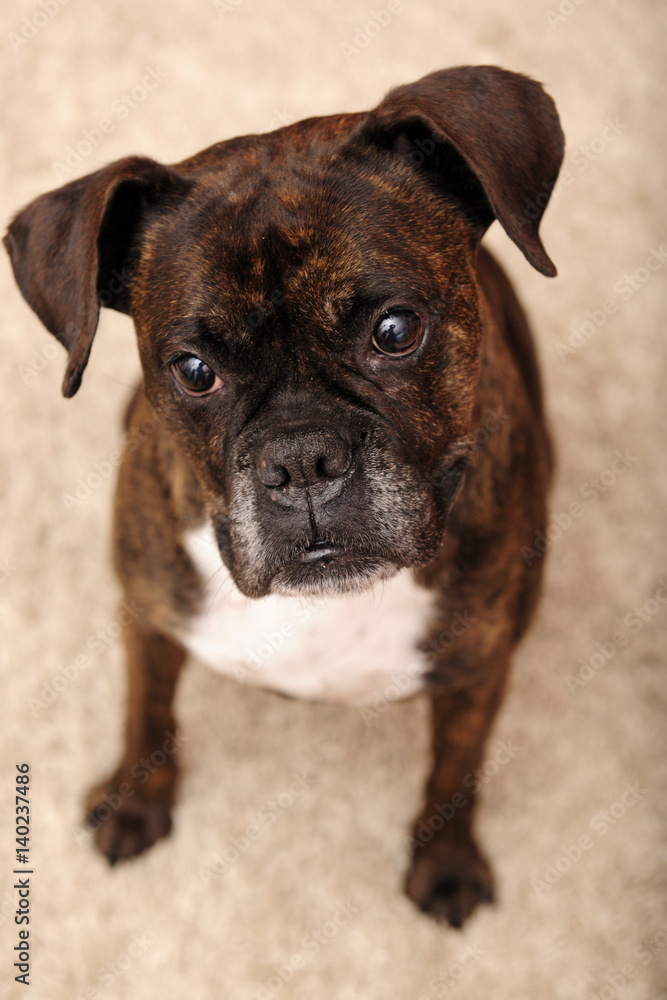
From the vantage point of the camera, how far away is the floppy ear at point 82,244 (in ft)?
6.12

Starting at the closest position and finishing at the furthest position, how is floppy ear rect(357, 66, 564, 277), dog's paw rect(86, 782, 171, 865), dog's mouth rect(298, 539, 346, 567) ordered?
floppy ear rect(357, 66, 564, 277) → dog's mouth rect(298, 539, 346, 567) → dog's paw rect(86, 782, 171, 865)

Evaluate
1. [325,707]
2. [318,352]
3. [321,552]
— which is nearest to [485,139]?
[318,352]

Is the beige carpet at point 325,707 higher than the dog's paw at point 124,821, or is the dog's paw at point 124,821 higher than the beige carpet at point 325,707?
the beige carpet at point 325,707

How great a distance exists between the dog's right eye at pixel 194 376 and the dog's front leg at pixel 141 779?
37.6 inches

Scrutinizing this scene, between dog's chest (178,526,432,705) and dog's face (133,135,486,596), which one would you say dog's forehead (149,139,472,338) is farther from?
dog's chest (178,526,432,705)

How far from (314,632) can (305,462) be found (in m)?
0.62

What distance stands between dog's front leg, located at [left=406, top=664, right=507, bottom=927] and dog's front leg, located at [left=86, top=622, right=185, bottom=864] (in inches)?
27.2

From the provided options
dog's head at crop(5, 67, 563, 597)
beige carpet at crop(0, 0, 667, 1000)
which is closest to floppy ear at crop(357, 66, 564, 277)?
dog's head at crop(5, 67, 563, 597)

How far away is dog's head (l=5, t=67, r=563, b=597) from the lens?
1.81m

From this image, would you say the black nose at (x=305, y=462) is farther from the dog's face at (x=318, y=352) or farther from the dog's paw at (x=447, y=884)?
the dog's paw at (x=447, y=884)

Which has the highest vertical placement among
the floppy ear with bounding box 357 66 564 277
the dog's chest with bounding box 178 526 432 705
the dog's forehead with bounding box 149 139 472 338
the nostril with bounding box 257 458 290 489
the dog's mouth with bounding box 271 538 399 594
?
the floppy ear with bounding box 357 66 564 277

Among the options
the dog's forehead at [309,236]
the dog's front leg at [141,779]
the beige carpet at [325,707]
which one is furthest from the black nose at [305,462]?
the beige carpet at [325,707]

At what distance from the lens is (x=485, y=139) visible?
1.82m

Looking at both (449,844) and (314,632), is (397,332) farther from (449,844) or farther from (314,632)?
(449,844)
